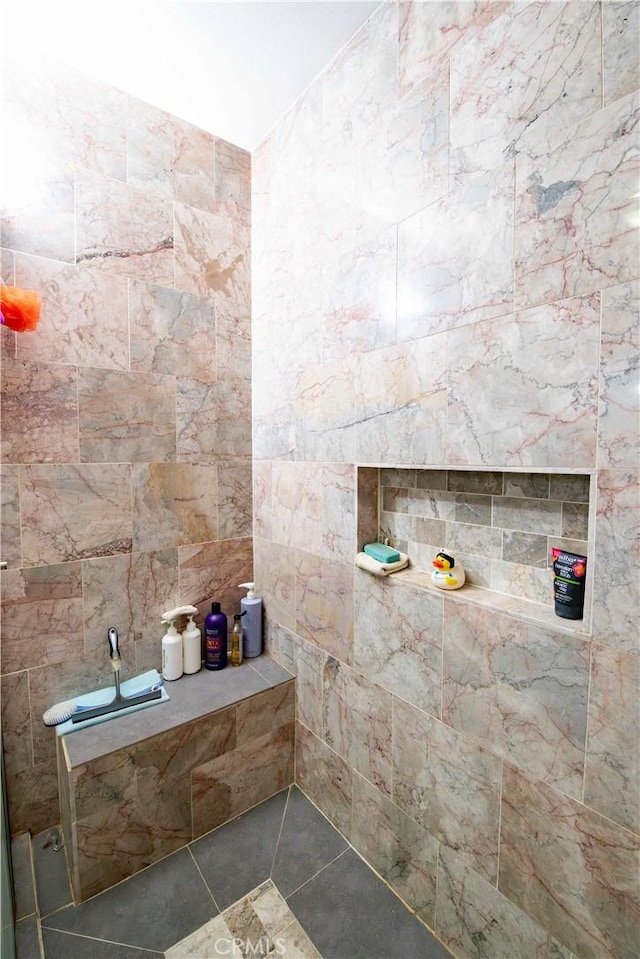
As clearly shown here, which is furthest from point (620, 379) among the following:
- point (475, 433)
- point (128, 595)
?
point (128, 595)

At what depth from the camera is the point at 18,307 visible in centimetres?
113

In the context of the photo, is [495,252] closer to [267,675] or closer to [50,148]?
[50,148]

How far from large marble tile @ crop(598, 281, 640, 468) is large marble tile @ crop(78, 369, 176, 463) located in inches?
55.5

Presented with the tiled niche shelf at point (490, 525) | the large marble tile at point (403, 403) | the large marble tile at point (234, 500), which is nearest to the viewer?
the tiled niche shelf at point (490, 525)

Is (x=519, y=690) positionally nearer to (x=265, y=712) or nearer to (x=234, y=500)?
(x=265, y=712)

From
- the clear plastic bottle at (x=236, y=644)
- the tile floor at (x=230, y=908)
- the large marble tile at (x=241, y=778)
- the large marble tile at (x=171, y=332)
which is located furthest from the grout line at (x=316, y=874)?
the large marble tile at (x=171, y=332)

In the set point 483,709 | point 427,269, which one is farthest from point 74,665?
point 427,269

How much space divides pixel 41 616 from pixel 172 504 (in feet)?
1.86

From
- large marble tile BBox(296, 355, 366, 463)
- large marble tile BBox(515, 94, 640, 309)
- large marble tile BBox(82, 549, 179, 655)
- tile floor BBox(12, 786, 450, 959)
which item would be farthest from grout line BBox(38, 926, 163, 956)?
large marble tile BBox(515, 94, 640, 309)

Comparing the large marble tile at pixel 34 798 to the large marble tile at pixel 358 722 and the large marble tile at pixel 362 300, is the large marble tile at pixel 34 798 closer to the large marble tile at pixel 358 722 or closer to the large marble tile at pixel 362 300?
the large marble tile at pixel 358 722

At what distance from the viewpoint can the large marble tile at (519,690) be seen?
82 centimetres

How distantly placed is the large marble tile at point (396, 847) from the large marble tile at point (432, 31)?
6.73 ft

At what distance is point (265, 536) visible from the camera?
1.78 m

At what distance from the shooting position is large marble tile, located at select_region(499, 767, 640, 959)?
76 cm
